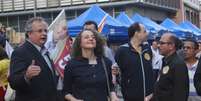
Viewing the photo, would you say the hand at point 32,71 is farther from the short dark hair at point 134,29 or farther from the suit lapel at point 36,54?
the short dark hair at point 134,29

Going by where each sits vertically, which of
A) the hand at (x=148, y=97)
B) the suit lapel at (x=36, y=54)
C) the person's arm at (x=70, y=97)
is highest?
the suit lapel at (x=36, y=54)

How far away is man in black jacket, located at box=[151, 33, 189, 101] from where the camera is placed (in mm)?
7359

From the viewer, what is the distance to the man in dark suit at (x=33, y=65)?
6242 mm

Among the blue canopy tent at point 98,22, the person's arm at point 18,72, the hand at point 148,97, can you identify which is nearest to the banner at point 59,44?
the hand at point 148,97

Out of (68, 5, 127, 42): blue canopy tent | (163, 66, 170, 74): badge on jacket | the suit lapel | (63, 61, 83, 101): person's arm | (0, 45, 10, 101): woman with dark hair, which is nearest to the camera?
the suit lapel

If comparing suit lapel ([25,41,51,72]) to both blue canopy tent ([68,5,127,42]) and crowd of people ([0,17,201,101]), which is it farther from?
blue canopy tent ([68,5,127,42])

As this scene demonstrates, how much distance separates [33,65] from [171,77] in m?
2.14

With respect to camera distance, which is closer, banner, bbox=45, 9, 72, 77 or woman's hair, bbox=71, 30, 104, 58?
woman's hair, bbox=71, 30, 104, 58

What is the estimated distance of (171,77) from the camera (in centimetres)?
748

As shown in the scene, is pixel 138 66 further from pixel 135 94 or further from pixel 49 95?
pixel 49 95

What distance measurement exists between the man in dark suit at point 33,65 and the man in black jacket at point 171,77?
1.63 meters

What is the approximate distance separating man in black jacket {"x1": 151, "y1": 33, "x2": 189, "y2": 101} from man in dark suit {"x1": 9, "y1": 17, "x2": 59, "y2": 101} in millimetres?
1630

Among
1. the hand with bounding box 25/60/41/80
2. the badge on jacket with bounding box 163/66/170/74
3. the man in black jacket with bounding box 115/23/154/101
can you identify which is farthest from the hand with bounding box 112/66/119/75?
the hand with bounding box 25/60/41/80

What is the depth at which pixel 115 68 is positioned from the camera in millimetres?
8195
